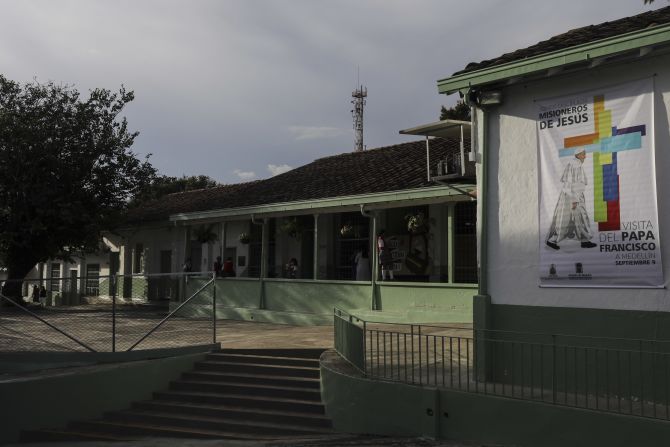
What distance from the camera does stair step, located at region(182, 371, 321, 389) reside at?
31.6 ft

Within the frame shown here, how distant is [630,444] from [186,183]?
4654cm

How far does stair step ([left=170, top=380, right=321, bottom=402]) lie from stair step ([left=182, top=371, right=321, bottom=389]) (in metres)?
0.14

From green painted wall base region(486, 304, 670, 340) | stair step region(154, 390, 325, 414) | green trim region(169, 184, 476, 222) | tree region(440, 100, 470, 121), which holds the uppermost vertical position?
tree region(440, 100, 470, 121)

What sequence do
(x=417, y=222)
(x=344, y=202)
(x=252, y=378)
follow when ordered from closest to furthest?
(x=252, y=378) → (x=417, y=222) → (x=344, y=202)

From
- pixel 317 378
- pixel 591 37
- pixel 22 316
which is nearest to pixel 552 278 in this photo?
pixel 591 37

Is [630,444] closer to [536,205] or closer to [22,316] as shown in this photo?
[536,205]

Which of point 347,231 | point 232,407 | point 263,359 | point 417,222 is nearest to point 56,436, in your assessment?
point 232,407

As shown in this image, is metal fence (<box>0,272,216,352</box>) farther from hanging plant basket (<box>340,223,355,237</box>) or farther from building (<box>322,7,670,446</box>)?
hanging plant basket (<box>340,223,355,237</box>)

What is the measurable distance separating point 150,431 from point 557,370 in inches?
226

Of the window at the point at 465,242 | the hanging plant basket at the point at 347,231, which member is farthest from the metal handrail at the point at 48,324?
the hanging plant basket at the point at 347,231

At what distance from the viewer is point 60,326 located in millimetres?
10539

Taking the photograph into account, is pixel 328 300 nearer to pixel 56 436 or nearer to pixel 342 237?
pixel 342 237

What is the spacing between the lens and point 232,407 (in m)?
9.41

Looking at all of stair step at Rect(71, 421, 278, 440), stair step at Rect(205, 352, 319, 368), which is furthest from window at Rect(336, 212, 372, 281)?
stair step at Rect(71, 421, 278, 440)
